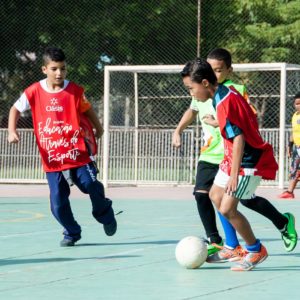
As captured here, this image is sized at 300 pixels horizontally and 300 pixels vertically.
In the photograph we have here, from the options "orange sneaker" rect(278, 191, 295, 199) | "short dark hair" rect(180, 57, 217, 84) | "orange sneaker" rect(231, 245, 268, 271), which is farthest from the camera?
"orange sneaker" rect(278, 191, 295, 199)

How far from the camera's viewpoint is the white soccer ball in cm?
875

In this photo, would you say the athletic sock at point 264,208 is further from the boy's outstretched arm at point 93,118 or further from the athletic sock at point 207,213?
the boy's outstretched arm at point 93,118

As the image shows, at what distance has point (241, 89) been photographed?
972 cm

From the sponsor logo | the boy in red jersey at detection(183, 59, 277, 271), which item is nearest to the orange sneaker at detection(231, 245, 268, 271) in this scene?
the boy in red jersey at detection(183, 59, 277, 271)

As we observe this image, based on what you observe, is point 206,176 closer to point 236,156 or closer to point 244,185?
point 244,185

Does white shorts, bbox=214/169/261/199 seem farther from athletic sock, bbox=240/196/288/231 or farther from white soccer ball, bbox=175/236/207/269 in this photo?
white soccer ball, bbox=175/236/207/269

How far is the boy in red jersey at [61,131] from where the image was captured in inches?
419

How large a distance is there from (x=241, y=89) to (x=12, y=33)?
71.1 feet

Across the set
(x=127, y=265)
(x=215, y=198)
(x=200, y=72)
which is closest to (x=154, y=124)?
(x=127, y=265)

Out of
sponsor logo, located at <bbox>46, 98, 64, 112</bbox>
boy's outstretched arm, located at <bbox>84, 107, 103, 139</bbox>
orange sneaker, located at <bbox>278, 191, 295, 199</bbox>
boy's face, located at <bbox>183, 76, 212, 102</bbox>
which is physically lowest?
orange sneaker, located at <bbox>278, 191, 295, 199</bbox>

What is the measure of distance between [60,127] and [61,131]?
0.04 metres

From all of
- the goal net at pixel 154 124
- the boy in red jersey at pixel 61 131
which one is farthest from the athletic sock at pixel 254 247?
the goal net at pixel 154 124

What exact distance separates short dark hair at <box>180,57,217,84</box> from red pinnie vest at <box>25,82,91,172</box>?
223cm

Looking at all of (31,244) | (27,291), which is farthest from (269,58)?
(27,291)
